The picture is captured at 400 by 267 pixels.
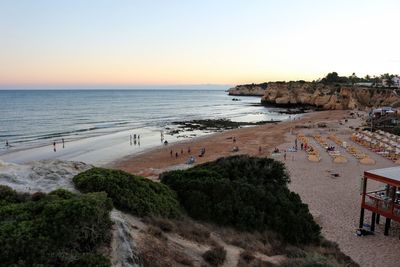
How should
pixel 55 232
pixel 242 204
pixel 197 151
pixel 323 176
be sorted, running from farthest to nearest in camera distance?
pixel 197 151 → pixel 323 176 → pixel 242 204 → pixel 55 232

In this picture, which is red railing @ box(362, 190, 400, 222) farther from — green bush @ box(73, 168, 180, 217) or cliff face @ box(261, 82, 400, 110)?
cliff face @ box(261, 82, 400, 110)

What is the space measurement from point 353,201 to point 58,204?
1510 centimetres

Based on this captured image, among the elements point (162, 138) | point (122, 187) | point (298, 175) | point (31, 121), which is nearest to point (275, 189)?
point (122, 187)

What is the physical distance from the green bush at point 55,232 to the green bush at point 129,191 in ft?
5.62

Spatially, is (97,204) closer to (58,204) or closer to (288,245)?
(58,204)

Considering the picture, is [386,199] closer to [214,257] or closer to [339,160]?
[214,257]

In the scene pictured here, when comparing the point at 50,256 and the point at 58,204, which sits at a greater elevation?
the point at 58,204

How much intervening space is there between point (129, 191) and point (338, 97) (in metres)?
85.6

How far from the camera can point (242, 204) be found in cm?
1016

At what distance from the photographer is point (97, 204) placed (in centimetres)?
622

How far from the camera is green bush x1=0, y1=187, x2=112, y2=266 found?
520 cm

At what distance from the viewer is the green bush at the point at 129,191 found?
27.3ft

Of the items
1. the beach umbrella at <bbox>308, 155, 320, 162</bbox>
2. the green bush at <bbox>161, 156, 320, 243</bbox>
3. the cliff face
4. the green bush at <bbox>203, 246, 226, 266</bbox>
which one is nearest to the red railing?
the green bush at <bbox>161, 156, 320, 243</bbox>

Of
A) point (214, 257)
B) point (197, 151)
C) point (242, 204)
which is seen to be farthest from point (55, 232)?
point (197, 151)
